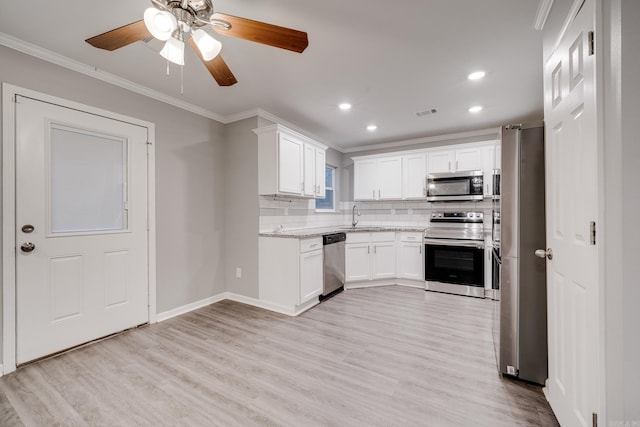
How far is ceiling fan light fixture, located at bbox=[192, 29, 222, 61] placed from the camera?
1434 millimetres

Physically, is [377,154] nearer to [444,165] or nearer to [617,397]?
[444,165]

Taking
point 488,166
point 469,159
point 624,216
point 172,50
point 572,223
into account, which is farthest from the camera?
point 469,159

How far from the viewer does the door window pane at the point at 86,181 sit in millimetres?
2221

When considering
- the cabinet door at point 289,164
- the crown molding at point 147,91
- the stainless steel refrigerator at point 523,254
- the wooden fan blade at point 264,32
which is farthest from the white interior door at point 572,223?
the cabinet door at point 289,164

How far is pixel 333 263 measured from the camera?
375 centimetres

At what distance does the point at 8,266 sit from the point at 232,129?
2.58 m

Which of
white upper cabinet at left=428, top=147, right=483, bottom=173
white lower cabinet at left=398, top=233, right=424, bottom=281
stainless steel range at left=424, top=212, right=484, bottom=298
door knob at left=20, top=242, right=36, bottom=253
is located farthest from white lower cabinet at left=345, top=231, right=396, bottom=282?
door knob at left=20, top=242, right=36, bottom=253

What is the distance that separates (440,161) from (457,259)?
163cm

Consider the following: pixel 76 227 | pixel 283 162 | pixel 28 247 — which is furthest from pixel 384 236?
pixel 28 247

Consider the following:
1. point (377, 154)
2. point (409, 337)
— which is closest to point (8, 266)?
point (409, 337)

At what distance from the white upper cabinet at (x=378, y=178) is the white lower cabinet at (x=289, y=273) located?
191 cm

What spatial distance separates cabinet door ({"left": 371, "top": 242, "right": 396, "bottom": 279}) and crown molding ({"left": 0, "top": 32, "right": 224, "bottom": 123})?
3288 millimetres

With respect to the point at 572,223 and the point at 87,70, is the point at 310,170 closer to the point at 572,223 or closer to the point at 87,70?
the point at 87,70

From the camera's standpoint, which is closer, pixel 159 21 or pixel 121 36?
pixel 159 21
